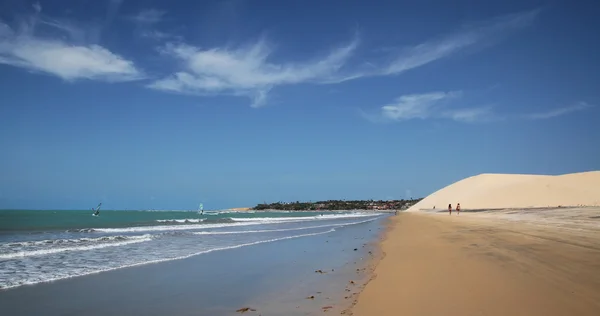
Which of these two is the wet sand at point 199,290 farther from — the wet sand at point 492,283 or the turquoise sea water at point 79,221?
the turquoise sea water at point 79,221

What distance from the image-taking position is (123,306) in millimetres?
6715

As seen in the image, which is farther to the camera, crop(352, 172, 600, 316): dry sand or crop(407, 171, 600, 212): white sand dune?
crop(407, 171, 600, 212): white sand dune

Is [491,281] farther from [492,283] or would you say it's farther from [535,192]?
[535,192]

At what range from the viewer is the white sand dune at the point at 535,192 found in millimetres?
59491

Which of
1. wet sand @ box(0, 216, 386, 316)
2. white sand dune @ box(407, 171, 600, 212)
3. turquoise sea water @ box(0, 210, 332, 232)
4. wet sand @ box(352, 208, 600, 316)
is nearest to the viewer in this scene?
wet sand @ box(352, 208, 600, 316)

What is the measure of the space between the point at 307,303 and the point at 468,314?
270cm

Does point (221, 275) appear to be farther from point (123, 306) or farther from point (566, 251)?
A: point (566, 251)

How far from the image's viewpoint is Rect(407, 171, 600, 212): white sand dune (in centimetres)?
5949

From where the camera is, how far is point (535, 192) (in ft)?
221

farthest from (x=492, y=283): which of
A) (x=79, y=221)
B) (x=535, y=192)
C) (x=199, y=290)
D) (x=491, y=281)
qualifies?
(x=535, y=192)

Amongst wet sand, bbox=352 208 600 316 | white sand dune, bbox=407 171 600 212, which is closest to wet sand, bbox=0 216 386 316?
wet sand, bbox=352 208 600 316

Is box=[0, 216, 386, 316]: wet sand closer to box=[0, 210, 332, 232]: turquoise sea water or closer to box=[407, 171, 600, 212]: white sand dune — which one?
box=[0, 210, 332, 232]: turquoise sea water

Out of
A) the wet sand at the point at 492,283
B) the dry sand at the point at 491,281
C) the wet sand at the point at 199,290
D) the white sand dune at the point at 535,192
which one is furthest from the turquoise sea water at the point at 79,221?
the white sand dune at the point at 535,192

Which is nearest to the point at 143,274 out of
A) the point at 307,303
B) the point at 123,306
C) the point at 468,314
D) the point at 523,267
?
the point at 123,306
